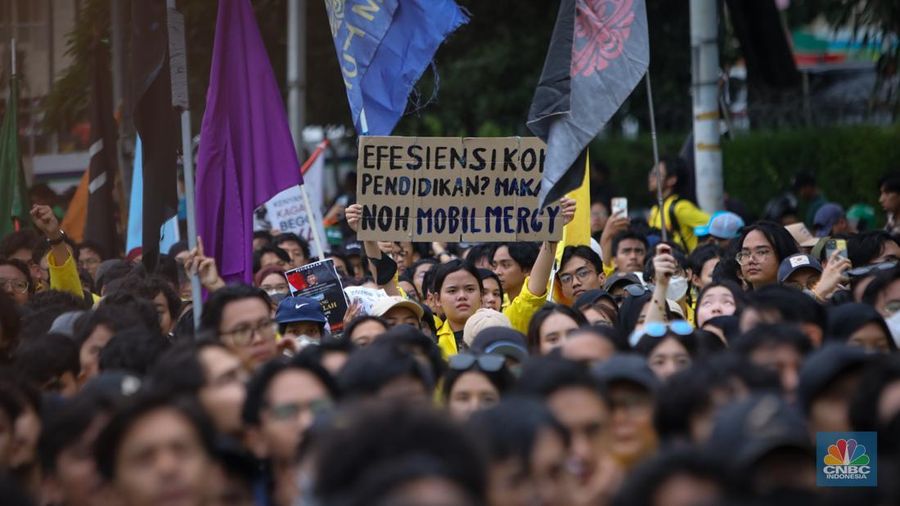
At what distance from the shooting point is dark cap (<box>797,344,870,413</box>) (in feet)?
17.1

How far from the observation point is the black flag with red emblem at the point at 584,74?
29.4 ft

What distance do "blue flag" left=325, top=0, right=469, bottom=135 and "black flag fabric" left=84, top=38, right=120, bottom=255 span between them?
388 cm

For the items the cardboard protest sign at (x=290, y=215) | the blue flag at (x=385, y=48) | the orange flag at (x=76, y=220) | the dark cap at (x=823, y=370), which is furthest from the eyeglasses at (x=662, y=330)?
the orange flag at (x=76, y=220)

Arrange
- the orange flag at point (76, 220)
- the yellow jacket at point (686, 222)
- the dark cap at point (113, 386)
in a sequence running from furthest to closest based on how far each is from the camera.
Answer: the orange flag at point (76, 220) < the yellow jacket at point (686, 222) < the dark cap at point (113, 386)

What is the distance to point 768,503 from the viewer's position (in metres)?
4.00

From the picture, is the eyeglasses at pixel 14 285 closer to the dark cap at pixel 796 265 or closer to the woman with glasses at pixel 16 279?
the woman with glasses at pixel 16 279

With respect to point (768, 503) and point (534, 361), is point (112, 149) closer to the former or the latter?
point (534, 361)

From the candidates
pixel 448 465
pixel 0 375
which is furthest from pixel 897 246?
pixel 448 465

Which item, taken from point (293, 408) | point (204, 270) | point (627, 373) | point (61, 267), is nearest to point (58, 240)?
point (61, 267)

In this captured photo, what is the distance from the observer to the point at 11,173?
12477 millimetres

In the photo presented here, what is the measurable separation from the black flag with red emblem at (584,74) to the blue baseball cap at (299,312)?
4.69 feet

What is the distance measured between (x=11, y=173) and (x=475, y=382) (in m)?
7.42

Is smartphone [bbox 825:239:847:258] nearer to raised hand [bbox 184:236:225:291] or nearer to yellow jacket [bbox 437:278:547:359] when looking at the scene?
yellow jacket [bbox 437:278:547:359]

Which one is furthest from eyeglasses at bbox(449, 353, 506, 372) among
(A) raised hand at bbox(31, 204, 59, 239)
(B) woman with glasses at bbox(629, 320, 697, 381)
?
(A) raised hand at bbox(31, 204, 59, 239)
